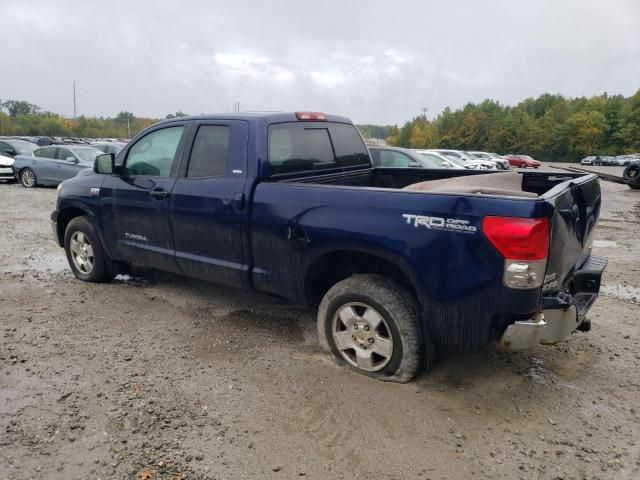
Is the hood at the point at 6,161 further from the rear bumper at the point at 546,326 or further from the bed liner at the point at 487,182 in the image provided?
the rear bumper at the point at 546,326

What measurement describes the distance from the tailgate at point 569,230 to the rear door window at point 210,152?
2.56 m

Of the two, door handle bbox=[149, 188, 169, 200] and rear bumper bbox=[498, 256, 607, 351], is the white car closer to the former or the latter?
door handle bbox=[149, 188, 169, 200]

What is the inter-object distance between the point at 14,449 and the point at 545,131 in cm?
9557

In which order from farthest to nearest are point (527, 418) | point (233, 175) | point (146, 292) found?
point (146, 292) < point (233, 175) < point (527, 418)

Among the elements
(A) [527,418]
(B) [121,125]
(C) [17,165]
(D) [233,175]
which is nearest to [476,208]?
(A) [527,418]

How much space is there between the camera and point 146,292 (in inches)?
218

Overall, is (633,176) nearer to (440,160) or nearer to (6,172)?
(440,160)

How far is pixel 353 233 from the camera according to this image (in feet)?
11.0

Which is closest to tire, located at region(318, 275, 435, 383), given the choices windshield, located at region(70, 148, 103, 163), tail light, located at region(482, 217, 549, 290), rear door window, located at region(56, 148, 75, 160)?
tail light, located at region(482, 217, 549, 290)

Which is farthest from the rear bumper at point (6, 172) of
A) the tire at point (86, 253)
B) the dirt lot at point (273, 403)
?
the dirt lot at point (273, 403)

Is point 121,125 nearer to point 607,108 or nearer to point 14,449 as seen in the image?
point 607,108

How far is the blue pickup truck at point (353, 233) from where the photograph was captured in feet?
9.56

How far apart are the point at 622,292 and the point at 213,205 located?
15.4ft

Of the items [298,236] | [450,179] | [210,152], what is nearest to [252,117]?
[210,152]
